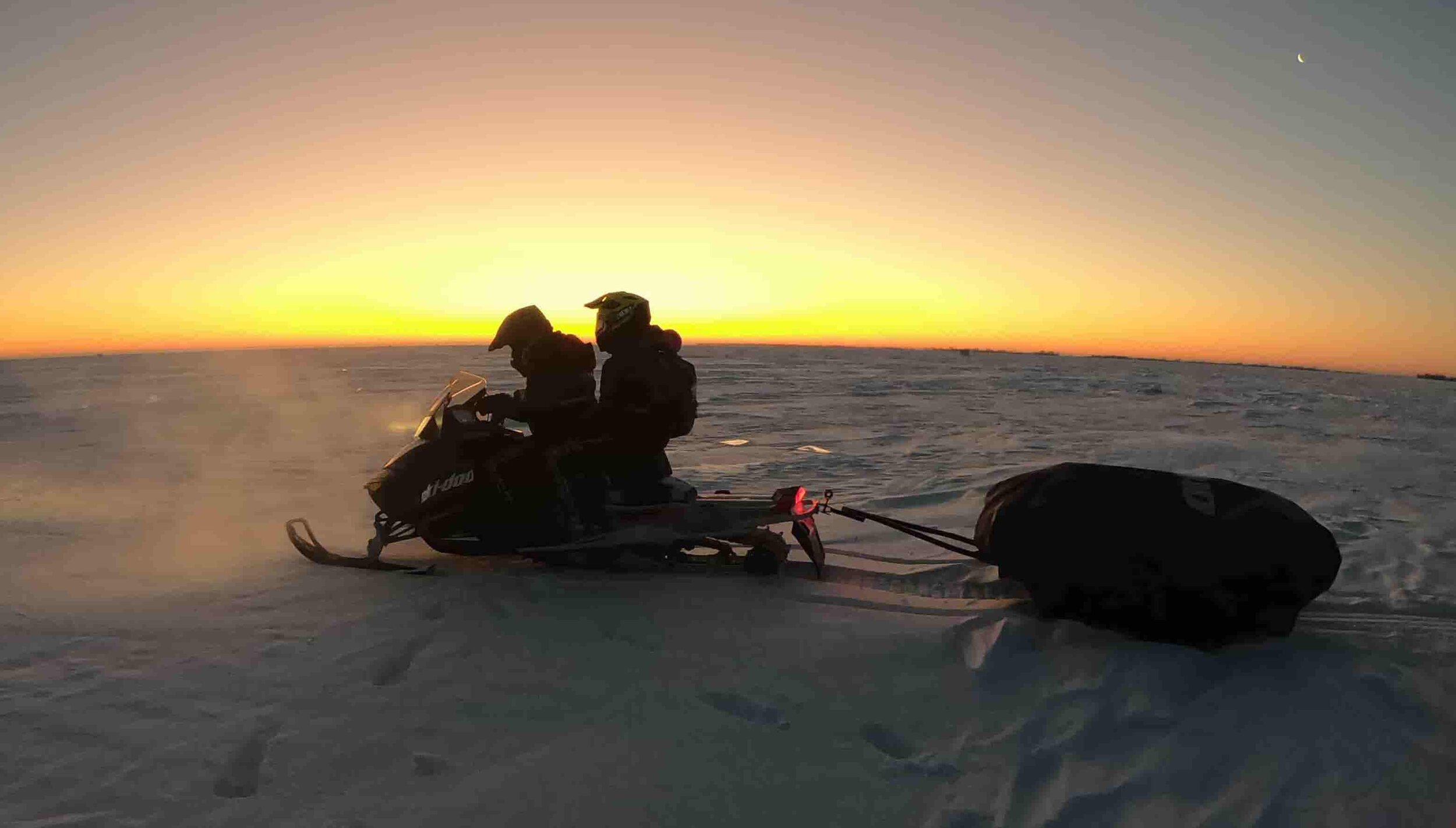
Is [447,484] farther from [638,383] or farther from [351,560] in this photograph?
[638,383]

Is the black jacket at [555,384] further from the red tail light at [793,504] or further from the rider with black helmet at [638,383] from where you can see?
the red tail light at [793,504]

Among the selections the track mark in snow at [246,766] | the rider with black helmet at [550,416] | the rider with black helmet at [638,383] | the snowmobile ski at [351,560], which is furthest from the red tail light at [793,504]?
the track mark in snow at [246,766]

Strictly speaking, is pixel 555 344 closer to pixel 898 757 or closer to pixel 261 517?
pixel 898 757

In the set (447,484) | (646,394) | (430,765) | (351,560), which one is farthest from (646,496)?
(430,765)

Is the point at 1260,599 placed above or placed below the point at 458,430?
below

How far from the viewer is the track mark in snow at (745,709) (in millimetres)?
3008

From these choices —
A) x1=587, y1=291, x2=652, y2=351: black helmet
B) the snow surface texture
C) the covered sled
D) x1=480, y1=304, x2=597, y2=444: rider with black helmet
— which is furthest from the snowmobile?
the covered sled

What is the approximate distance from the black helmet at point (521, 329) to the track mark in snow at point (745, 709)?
246cm

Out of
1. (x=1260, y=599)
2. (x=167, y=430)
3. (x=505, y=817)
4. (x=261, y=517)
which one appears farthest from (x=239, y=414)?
(x=1260, y=599)

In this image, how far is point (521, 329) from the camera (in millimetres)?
4629

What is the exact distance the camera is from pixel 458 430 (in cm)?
455

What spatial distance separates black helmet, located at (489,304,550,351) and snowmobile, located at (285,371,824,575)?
12.3 inches

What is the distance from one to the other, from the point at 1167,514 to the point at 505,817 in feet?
10.6

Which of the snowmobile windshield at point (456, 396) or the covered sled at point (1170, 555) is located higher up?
the snowmobile windshield at point (456, 396)
